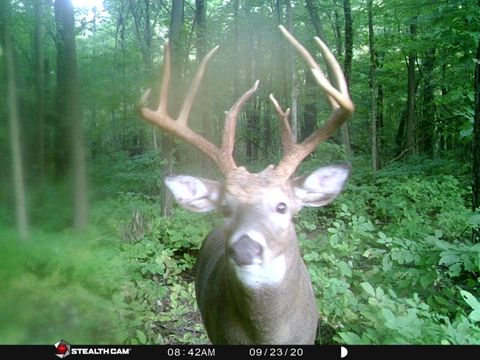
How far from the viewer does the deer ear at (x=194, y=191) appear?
1.79 metres

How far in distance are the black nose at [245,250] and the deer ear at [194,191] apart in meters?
0.40

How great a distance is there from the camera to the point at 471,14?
249cm

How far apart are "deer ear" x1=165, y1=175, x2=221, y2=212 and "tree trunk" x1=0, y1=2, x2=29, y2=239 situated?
2.27 ft

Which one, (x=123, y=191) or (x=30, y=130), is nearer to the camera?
(x=30, y=130)

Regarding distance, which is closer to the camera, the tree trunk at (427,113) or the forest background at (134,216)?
the forest background at (134,216)

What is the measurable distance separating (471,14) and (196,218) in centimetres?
237

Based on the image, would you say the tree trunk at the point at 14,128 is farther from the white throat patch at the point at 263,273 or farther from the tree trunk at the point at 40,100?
the white throat patch at the point at 263,273

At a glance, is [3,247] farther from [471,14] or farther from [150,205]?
[471,14]

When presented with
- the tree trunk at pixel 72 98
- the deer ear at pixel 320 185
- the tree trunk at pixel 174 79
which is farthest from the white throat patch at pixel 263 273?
the tree trunk at pixel 174 79

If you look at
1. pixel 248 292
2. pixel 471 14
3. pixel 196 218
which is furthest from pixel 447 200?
pixel 248 292

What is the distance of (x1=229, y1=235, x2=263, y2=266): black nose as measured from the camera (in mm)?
1423

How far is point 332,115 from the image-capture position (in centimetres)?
182

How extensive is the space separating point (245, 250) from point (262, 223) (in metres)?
0.15

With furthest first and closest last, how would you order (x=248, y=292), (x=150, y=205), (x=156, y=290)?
(x=150, y=205) < (x=156, y=290) < (x=248, y=292)
